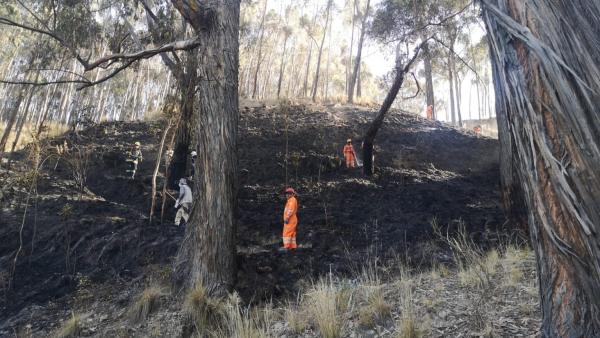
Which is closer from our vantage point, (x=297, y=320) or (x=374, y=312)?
(x=374, y=312)

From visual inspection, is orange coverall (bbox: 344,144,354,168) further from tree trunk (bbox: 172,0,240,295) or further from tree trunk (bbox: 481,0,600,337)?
tree trunk (bbox: 481,0,600,337)

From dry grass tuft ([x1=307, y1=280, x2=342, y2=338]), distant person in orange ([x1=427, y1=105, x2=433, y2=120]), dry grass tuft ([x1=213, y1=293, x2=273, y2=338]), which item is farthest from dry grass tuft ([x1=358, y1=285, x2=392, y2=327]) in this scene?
distant person in orange ([x1=427, y1=105, x2=433, y2=120])

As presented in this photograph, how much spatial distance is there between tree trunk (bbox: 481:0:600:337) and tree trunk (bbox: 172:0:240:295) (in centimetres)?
380

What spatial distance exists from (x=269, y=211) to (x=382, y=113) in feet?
12.7

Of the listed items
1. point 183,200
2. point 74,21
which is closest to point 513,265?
point 183,200

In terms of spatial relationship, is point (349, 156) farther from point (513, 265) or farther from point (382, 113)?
point (513, 265)

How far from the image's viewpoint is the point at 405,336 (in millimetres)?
3436

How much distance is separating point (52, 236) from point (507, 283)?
8.33 metres

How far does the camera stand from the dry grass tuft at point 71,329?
520 centimetres

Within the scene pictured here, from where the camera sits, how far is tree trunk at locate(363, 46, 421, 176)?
9852mm

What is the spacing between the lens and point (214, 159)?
17.6 feet

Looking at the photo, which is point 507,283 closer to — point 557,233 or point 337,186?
point 557,233

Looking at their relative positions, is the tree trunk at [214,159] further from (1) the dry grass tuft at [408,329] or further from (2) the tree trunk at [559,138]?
(2) the tree trunk at [559,138]

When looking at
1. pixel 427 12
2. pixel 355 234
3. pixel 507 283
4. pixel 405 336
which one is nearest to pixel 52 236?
pixel 355 234
